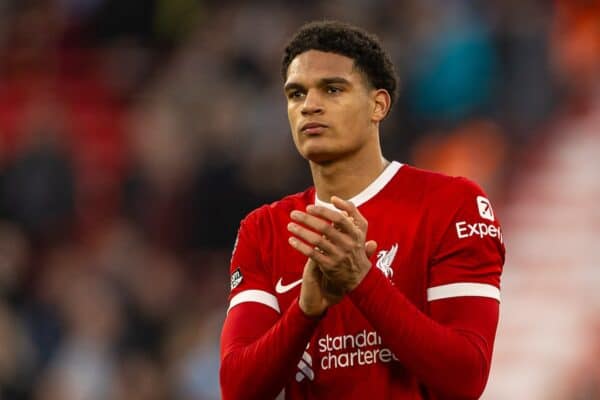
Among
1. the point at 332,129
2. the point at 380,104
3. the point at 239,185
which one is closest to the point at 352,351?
the point at 332,129

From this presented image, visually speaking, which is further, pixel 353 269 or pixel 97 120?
pixel 97 120

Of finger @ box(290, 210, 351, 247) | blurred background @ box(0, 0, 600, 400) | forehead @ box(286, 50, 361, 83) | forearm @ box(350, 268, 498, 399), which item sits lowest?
forearm @ box(350, 268, 498, 399)

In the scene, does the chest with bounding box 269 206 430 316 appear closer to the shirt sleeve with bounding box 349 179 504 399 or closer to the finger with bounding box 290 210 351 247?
the shirt sleeve with bounding box 349 179 504 399

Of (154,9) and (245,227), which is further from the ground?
(154,9)

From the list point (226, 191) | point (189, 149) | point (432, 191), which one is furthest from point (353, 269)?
point (189, 149)

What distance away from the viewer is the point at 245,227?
423 cm

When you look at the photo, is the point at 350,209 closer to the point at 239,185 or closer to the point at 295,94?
the point at 295,94

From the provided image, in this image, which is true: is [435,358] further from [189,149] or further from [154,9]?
[154,9]

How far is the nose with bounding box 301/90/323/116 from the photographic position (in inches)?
156

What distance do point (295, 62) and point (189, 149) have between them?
5.52 meters

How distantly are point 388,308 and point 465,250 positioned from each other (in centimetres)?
41

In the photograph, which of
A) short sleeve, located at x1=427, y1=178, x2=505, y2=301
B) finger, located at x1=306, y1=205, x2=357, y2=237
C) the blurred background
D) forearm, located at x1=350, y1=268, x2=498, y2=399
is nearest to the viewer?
finger, located at x1=306, y1=205, x2=357, y2=237

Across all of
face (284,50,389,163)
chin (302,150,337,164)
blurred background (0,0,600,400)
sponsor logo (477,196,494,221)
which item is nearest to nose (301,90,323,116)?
face (284,50,389,163)

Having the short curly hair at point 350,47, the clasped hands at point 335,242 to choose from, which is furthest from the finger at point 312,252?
the short curly hair at point 350,47
